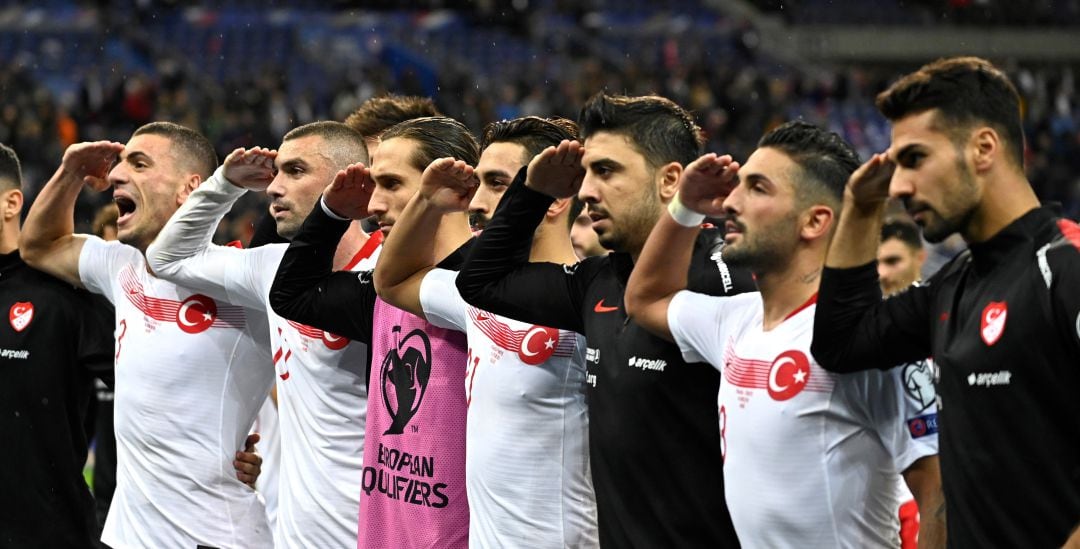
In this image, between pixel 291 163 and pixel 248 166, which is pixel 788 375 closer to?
pixel 291 163

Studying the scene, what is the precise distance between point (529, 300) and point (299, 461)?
1.48 m

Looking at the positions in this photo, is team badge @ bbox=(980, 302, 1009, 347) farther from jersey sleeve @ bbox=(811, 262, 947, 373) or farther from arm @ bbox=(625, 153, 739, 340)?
arm @ bbox=(625, 153, 739, 340)

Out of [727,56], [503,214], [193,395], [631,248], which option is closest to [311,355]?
[193,395]

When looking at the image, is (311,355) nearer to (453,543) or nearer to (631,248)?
(453,543)

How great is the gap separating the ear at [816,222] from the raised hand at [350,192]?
7.05 ft

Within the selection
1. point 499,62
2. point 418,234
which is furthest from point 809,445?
point 499,62

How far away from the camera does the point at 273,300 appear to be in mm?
6105

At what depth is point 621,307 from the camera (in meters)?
5.04

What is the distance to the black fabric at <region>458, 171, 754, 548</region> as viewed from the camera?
469cm

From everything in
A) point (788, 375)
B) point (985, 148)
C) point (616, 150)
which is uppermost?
point (616, 150)

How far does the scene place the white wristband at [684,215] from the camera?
15.4ft

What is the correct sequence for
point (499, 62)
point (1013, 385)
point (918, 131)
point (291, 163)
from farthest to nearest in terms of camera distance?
point (499, 62) → point (291, 163) → point (918, 131) → point (1013, 385)

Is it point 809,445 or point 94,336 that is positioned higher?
point 94,336

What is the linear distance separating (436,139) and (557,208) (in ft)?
2.39
